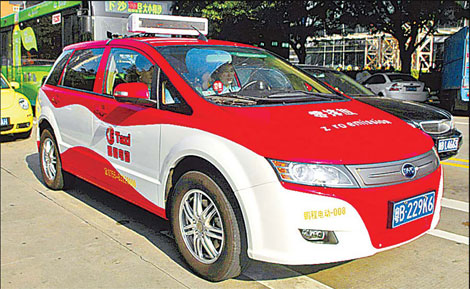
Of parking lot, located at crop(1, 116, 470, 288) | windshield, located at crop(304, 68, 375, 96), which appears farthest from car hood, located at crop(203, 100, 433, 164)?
windshield, located at crop(304, 68, 375, 96)

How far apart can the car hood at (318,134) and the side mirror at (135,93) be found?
28.4 inches

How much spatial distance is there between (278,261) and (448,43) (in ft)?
60.0

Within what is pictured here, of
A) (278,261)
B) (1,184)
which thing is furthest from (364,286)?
(1,184)

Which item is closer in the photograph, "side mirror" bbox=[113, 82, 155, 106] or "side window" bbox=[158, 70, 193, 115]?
"side window" bbox=[158, 70, 193, 115]

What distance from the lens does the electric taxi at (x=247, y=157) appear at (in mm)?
2924

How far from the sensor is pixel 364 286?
3408mm

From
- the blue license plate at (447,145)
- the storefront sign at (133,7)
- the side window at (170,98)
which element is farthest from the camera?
the storefront sign at (133,7)

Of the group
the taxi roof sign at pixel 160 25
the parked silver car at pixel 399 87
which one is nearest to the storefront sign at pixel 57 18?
the taxi roof sign at pixel 160 25

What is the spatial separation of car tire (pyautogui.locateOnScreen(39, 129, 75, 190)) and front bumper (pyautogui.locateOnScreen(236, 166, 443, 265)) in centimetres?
316

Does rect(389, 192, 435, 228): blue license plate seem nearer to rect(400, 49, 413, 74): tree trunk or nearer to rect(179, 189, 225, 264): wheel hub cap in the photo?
rect(179, 189, 225, 264): wheel hub cap

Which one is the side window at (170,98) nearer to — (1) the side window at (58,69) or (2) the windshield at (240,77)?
(2) the windshield at (240,77)

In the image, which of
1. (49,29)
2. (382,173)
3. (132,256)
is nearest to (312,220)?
(382,173)

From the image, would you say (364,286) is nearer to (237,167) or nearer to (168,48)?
(237,167)

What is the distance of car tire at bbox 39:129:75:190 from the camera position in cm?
554
